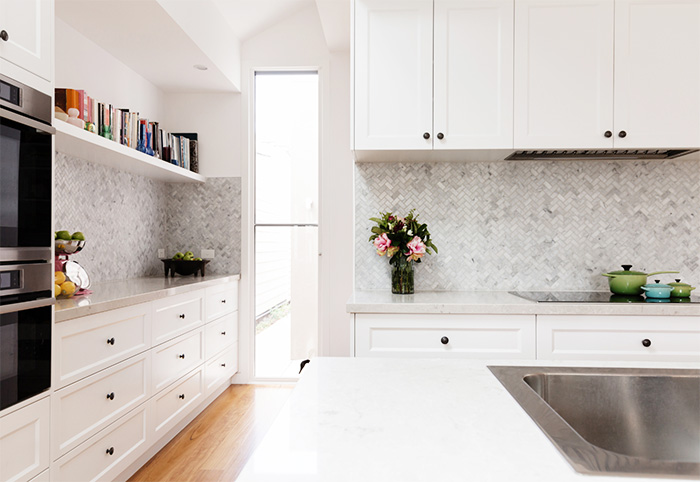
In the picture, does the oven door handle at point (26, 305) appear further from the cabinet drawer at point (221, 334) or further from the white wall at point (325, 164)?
the white wall at point (325, 164)

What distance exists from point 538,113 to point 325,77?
2.16 metres

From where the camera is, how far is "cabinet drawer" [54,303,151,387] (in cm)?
175

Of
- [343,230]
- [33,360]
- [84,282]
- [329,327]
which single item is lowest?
[329,327]

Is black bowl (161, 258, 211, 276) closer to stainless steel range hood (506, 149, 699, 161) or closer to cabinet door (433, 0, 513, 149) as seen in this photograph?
cabinet door (433, 0, 513, 149)

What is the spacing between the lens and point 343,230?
3.79 meters

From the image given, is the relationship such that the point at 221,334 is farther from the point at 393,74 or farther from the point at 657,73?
the point at 657,73

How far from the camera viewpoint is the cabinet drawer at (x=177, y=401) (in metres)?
2.53

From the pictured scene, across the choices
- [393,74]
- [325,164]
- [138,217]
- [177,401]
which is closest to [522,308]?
[393,74]

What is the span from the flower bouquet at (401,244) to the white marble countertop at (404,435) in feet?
4.24

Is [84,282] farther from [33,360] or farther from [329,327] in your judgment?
[329,327]

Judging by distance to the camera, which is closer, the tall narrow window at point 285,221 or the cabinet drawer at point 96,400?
the cabinet drawer at point 96,400

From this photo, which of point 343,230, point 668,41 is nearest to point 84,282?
point 343,230

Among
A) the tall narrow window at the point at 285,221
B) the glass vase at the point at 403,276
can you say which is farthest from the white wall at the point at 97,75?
the glass vase at the point at 403,276

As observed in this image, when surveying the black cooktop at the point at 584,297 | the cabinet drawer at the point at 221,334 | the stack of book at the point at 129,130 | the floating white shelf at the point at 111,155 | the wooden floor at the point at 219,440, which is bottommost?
the wooden floor at the point at 219,440
